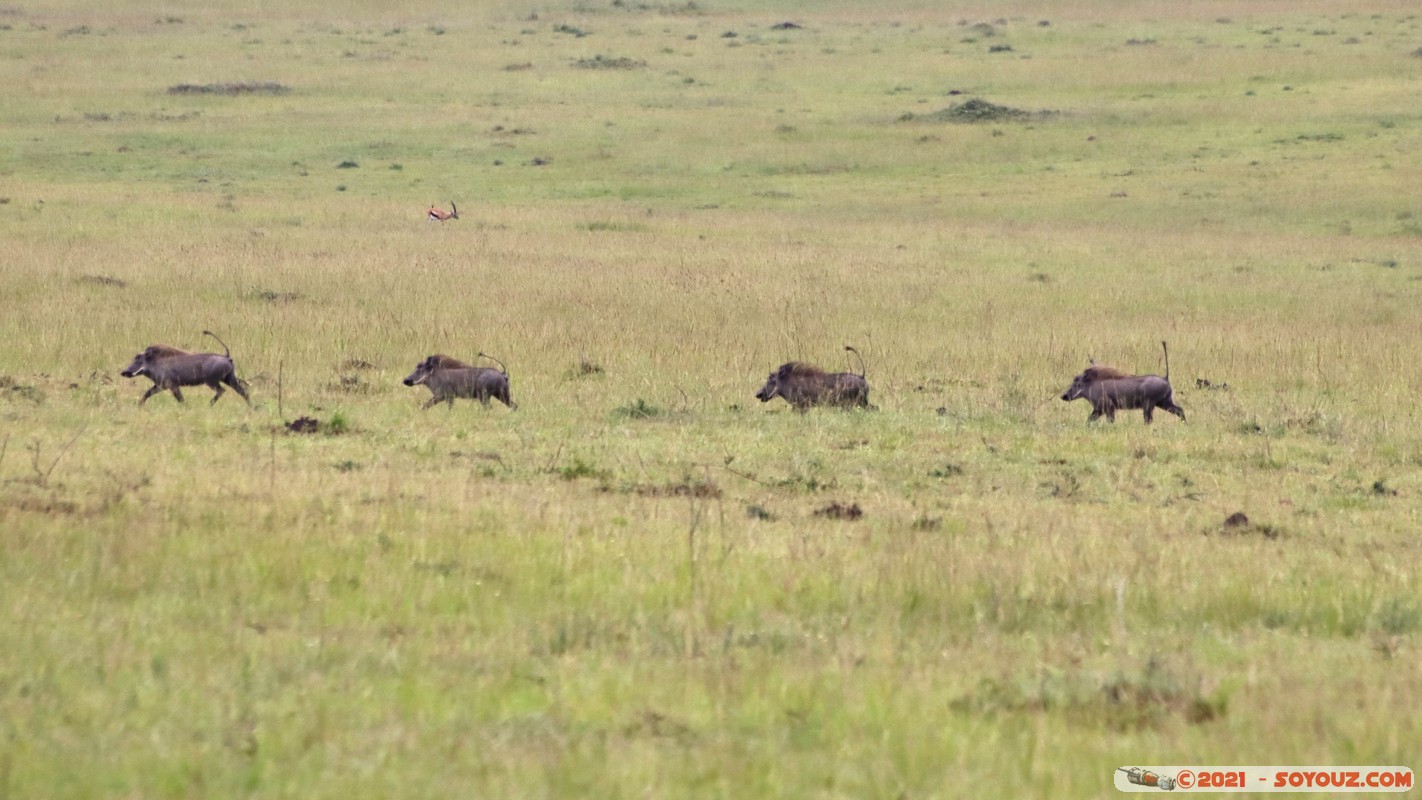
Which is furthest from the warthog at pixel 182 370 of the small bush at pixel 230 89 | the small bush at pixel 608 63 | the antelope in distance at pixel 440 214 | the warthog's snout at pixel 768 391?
the small bush at pixel 608 63

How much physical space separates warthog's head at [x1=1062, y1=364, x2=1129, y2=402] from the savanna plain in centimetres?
39

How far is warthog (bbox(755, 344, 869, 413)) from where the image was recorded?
44.7ft

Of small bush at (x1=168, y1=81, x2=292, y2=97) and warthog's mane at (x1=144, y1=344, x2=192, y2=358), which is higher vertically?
warthog's mane at (x1=144, y1=344, x2=192, y2=358)

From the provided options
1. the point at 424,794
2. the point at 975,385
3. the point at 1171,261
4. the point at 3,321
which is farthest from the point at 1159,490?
the point at 1171,261

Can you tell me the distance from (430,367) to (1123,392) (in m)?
5.70

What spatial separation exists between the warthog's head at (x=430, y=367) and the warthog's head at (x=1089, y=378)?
16.8 feet

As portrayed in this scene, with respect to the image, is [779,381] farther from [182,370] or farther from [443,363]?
[182,370]

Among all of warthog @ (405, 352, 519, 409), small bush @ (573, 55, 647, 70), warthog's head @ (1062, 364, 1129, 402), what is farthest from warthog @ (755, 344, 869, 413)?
small bush @ (573, 55, 647, 70)

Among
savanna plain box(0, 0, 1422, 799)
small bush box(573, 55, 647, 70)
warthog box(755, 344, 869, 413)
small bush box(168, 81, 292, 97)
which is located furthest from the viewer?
small bush box(573, 55, 647, 70)

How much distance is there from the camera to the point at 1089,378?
13898 millimetres

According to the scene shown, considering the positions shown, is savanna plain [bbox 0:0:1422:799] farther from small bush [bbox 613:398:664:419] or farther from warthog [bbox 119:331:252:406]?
warthog [bbox 119:331:252:406]

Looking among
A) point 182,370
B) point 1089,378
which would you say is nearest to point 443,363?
point 182,370

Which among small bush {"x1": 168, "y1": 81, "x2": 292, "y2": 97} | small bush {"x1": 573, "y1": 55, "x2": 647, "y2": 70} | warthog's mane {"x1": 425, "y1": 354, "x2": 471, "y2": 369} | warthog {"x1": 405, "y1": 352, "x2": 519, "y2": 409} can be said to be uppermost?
warthog's mane {"x1": 425, "y1": 354, "x2": 471, "y2": 369}

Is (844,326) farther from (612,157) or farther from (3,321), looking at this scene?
(612,157)
